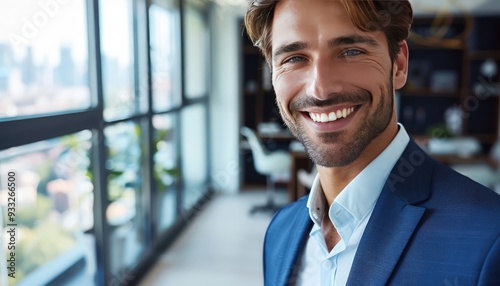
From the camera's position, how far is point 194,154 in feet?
20.5

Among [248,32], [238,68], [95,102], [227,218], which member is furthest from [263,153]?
[248,32]

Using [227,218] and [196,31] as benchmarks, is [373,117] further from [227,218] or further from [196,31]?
[196,31]

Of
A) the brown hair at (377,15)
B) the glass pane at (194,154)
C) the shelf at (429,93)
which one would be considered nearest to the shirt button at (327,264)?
the brown hair at (377,15)

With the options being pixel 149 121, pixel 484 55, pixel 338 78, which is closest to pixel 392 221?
pixel 338 78

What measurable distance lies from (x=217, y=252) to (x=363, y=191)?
11.9 feet

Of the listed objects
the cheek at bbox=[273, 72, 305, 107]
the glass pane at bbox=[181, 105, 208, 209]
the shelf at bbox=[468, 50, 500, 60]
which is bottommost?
the glass pane at bbox=[181, 105, 208, 209]

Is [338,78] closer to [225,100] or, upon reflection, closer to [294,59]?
[294,59]

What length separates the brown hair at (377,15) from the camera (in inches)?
33.3

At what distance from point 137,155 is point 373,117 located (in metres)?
3.32

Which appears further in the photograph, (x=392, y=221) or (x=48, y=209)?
(x=48, y=209)

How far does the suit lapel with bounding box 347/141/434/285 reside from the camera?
0.81 metres

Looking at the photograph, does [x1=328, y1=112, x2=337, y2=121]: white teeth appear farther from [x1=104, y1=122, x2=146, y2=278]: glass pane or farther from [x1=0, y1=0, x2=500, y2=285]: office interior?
[x1=104, y1=122, x2=146, y2=278]: glass pane

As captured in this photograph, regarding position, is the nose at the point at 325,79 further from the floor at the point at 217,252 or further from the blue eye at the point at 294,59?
the floor at the point at 217,252

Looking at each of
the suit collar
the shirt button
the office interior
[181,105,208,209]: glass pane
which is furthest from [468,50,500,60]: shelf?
the shirt button
